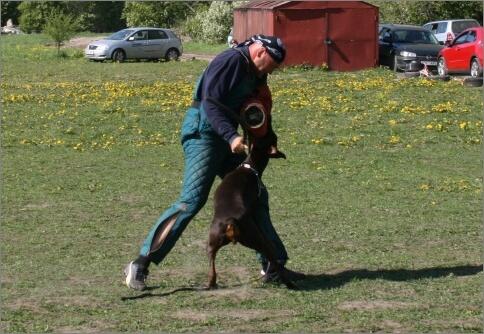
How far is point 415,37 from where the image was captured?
32.9 m

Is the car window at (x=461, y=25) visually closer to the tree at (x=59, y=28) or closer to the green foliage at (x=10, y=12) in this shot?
the tree at (x=59, y=28)

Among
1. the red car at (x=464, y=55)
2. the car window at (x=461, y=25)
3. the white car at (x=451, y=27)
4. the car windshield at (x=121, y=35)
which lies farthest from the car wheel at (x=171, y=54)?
the red car at (x=464, y=55)

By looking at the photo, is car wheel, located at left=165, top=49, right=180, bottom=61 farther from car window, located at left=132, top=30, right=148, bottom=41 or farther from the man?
the man

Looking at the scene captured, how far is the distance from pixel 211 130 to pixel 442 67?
22624 millimetres

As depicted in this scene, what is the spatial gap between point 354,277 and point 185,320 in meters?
1.61

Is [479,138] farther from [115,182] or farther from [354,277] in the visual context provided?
[354,277]

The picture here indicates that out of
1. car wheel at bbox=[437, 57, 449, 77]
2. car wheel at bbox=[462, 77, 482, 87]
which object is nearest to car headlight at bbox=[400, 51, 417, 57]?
car wheel at bbox=[437, 57, 449, 77]

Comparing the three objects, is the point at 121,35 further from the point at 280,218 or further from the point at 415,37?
the point at 280,218

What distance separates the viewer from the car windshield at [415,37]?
1287 inches

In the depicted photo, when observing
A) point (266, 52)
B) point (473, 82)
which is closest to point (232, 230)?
point (266, 52)

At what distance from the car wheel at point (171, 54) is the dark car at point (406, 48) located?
343 inches

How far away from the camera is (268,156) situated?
6926 millimetres

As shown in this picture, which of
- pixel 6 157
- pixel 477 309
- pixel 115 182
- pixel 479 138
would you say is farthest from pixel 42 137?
pixel 477 309

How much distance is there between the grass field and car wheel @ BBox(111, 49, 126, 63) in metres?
17.0
